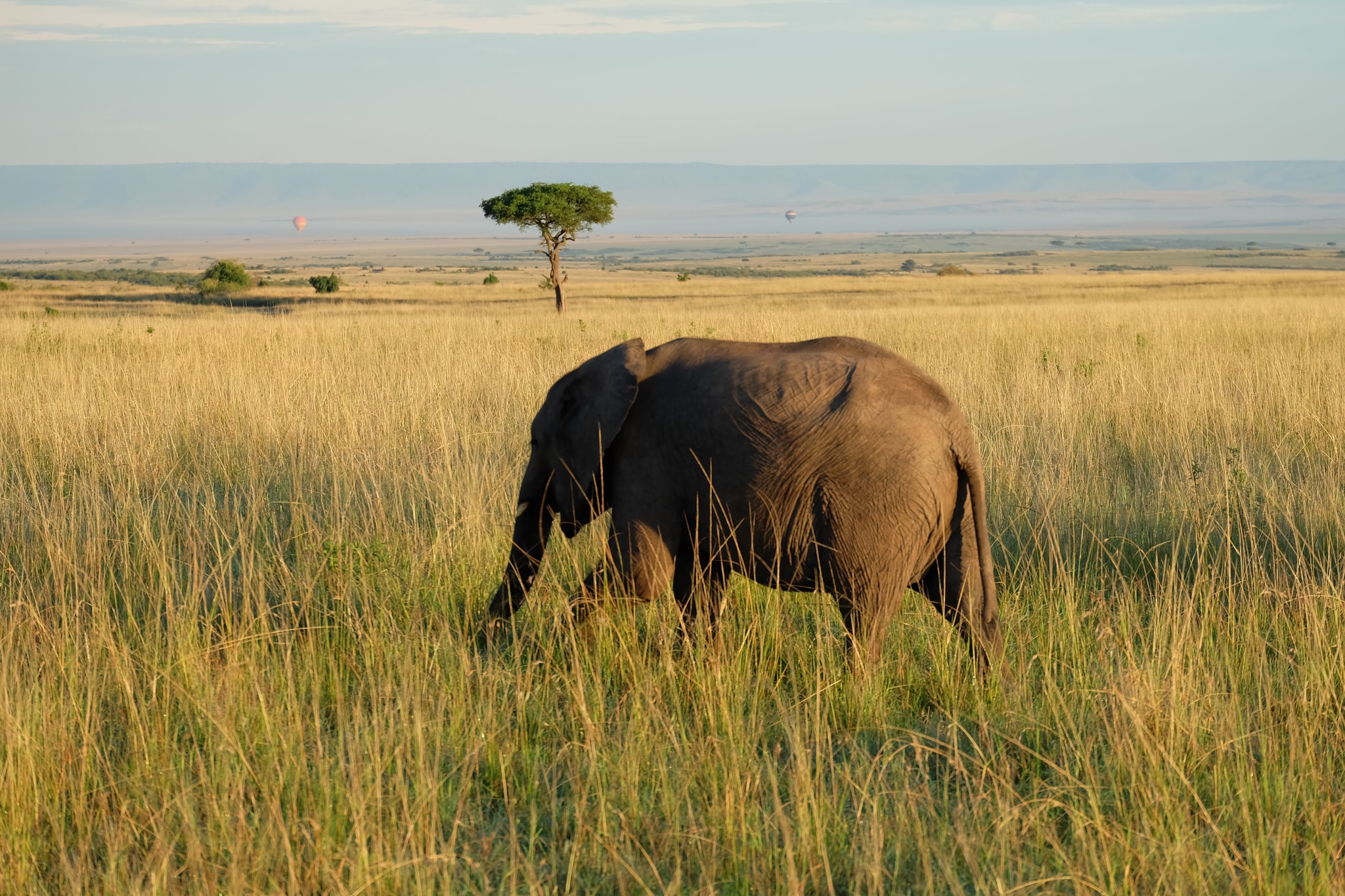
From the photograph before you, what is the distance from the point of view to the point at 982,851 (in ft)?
9.53

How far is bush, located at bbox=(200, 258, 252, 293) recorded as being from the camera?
150 feet

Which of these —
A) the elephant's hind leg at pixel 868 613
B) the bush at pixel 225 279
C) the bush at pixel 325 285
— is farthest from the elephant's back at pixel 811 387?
the bush at pixel 325 285

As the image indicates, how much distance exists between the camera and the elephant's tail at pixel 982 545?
3.82 metres

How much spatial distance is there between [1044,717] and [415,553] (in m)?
3.09

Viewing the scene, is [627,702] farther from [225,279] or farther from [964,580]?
[225,279]

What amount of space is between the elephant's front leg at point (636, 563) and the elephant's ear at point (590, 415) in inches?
8.1

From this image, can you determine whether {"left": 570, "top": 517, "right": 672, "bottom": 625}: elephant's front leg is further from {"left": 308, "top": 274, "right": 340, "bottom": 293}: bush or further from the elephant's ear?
{"left": 308, "top": 274, "right": 340, "bottom": 293}: bush

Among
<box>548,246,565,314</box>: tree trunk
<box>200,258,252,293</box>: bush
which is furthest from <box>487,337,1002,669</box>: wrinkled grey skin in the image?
<box>200,258,252,293</box>: bush

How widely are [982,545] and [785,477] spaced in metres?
0.80

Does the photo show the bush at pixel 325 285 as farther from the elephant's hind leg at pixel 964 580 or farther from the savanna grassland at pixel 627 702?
the elephant's hind leg at pixel 964 580

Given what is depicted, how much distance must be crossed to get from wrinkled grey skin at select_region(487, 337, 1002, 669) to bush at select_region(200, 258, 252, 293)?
45.2 metres

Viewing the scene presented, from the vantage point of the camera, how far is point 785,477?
3.71 m

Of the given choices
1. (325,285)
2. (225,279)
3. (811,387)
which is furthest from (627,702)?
(225,279)

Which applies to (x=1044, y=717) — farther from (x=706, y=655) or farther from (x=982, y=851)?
(x=706, y=655)
